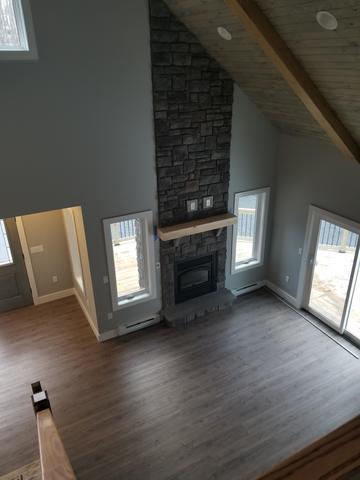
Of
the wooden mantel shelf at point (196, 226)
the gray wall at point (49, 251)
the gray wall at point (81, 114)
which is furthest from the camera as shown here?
the gray wall at point (49, 251)

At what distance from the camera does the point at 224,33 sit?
4.28 metres

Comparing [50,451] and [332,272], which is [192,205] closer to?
[332,272]

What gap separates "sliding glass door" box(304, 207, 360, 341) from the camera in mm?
5684

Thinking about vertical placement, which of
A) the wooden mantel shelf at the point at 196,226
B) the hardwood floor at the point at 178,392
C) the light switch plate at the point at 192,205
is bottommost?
the hardwood floor at the point at 178,392

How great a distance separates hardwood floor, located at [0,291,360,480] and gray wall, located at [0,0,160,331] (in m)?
1.83

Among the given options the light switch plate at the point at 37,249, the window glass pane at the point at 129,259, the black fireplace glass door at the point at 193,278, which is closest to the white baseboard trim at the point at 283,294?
the black fireplace glass door at the point at 193,278

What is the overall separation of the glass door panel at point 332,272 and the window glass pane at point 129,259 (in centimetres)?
299

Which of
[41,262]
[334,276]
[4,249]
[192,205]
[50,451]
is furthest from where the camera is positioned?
[334,276]

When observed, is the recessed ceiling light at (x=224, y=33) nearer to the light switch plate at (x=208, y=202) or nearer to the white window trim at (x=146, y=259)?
the light switch plate at (x=208, y=202)

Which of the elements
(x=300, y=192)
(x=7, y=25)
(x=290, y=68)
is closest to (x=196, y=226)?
(x=300, y=192)

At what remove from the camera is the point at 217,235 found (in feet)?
21.0

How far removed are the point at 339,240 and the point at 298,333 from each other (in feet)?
8.88

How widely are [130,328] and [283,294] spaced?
302cm

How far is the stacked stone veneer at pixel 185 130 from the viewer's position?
15.9 ft
